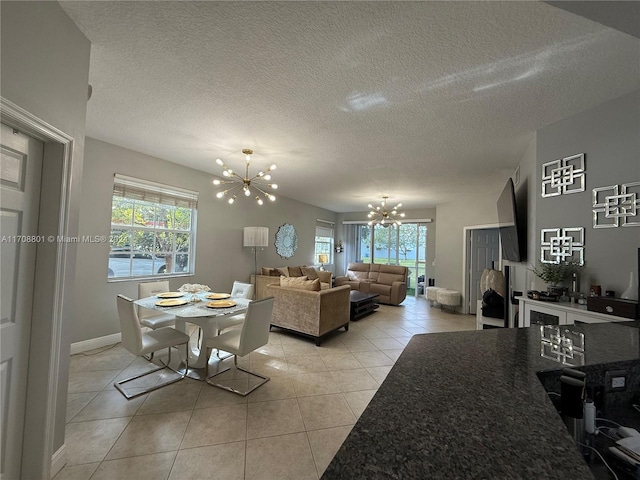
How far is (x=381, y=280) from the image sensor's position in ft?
23.3

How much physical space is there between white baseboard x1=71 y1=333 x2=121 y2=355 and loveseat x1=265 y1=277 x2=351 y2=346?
2091mm

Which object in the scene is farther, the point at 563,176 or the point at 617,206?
the point at 563,176

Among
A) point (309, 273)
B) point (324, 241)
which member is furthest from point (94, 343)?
point (324, 241)

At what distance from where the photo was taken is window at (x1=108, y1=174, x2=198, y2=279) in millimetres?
3533

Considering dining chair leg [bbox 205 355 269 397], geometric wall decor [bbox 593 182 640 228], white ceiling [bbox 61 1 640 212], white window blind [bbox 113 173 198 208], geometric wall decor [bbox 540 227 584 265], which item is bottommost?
dining chair leg [bbox 205 355 269 397]

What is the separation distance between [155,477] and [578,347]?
233cm

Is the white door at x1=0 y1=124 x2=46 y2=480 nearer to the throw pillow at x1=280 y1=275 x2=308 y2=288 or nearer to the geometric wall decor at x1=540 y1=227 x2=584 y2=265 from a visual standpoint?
the throw pillow at x1=280 y1=275 x2=308 y2=288

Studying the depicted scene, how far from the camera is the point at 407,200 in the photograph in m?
6.49

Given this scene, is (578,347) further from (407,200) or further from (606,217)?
(407,200)

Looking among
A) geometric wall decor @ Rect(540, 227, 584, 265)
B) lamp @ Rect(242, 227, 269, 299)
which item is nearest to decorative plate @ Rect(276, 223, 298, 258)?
lamp @ Rect(242, 227, 269, 299)

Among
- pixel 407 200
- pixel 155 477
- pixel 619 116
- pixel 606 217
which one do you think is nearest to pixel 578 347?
pixel 606 217

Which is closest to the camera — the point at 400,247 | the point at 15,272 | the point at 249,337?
the point at 15,272

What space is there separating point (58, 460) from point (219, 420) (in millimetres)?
924

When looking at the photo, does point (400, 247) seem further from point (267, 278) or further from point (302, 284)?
point (302, 284)
